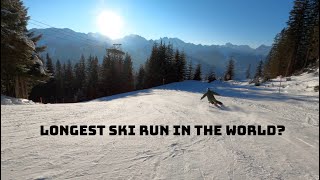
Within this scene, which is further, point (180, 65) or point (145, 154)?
point (180, 65)

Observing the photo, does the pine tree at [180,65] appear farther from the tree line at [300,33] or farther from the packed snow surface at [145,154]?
the packed snow surface at [145,154]

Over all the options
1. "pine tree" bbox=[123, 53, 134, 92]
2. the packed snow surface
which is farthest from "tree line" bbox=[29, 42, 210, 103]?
the packed snow surface

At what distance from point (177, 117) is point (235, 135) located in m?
2.90

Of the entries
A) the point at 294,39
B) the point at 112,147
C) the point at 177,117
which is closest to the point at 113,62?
the point at 294,39

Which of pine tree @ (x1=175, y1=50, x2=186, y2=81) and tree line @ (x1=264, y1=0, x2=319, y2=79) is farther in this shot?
pine tree @ (x1=175, y1=50, x2=186, y2=81)

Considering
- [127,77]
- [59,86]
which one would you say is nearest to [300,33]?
[127,77]

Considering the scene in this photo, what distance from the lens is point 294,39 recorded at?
40.0 m

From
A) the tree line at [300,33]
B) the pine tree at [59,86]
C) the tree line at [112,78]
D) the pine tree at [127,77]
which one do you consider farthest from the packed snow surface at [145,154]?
the pine tree at [59,86]

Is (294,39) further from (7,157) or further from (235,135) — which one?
(7,157)

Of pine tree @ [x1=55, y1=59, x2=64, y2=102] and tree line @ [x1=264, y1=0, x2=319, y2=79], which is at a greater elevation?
tree line @ [x1=264, y1=0, x2=319, y2=79]

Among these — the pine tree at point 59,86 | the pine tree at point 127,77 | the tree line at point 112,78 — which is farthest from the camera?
the pine tree at point 59,86

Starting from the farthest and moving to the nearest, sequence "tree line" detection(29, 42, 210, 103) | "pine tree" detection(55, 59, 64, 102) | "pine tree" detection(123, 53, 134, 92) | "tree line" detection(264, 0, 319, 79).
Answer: "pine tree" detection(55, 59, 64, 102) → "pine tree" detection(123, 53, 134, 92) → "tree line" detection(29, 42, 210, 103) → "tree line" detection(264, 0, 319, 79)

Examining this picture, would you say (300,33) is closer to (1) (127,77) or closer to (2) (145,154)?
(1) (127,77)

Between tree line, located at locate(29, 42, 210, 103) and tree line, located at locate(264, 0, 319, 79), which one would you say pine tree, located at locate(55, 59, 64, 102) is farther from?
tree line, located at locate(264, 0, 319, 79)
